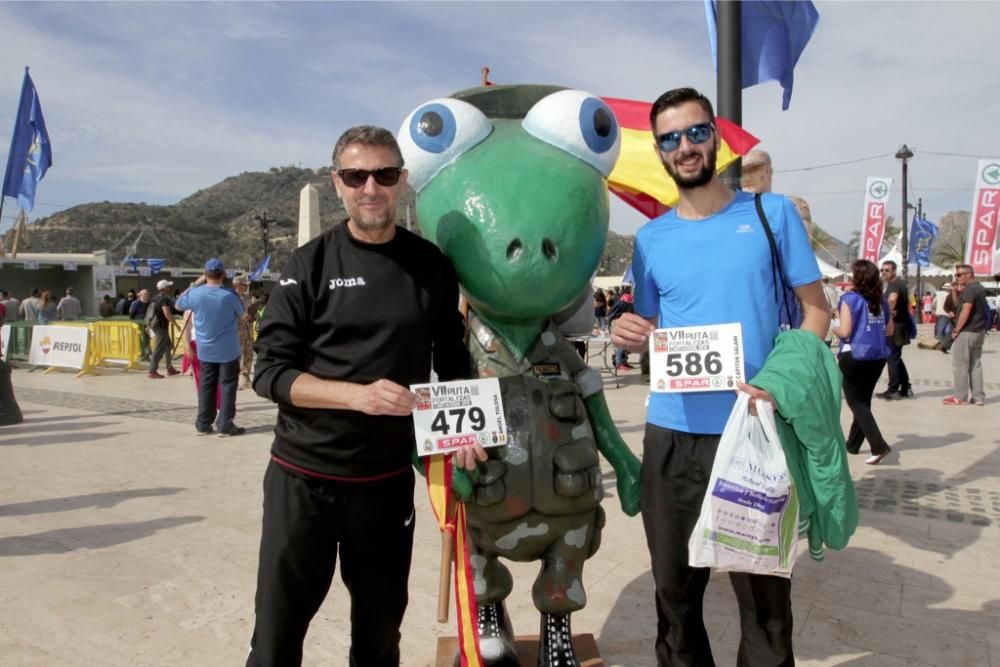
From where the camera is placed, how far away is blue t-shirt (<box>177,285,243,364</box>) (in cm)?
751

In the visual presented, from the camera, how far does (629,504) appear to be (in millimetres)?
2725

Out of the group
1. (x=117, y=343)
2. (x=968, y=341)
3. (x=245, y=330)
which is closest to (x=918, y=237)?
(x=968, y=341)

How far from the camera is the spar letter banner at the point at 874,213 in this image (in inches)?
787

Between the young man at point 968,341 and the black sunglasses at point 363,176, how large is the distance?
30.0 ft

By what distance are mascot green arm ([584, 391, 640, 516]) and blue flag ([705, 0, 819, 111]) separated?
316 centimetres

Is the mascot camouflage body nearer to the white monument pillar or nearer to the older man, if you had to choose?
the older man

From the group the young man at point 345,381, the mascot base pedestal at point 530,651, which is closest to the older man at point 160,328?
the mascot base pedestal at point 530,651

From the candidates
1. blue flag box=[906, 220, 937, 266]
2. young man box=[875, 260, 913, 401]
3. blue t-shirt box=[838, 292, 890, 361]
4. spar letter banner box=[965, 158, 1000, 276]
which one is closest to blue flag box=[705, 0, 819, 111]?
blue t-shirt box=[838, 292, 890, 361]

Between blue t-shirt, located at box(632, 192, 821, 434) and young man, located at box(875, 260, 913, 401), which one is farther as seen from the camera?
young man, located at box(875, 260, 913, 401)

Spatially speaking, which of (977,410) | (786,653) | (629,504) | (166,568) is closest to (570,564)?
(629,504)

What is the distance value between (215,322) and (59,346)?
28.7 feet

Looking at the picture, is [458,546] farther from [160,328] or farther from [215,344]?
[160,328]

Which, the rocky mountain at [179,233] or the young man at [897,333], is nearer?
the young man at [897,333]

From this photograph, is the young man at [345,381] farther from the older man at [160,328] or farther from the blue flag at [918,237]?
the blue flag at [918,237]
